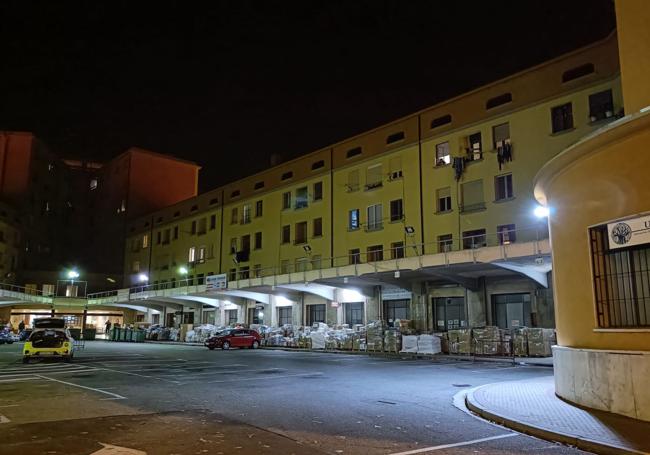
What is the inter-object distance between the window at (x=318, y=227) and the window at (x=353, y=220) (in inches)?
133

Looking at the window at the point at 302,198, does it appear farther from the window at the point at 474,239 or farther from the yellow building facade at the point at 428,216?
the window at the point at 474,239

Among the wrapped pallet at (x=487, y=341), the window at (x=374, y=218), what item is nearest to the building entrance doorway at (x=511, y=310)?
the wrapped pallet at (x=487, y=341)

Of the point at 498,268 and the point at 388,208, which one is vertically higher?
the point at 388,208

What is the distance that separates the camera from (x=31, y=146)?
2611 inches

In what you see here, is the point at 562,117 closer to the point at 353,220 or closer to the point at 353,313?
the point at 353,220

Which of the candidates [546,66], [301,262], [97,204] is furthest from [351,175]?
[97,204]

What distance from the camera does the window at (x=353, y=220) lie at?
39.3 metres

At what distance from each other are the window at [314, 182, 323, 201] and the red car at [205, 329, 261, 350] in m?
11.9

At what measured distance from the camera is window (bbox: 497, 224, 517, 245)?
2942 centimetres

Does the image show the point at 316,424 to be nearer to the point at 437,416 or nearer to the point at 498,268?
the point at 437,416

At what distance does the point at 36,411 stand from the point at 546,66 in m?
28.6

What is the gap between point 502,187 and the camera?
30.6 metres

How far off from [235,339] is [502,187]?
19.5 metres

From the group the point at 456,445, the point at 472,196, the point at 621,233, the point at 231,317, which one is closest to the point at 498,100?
the point at 472,196
